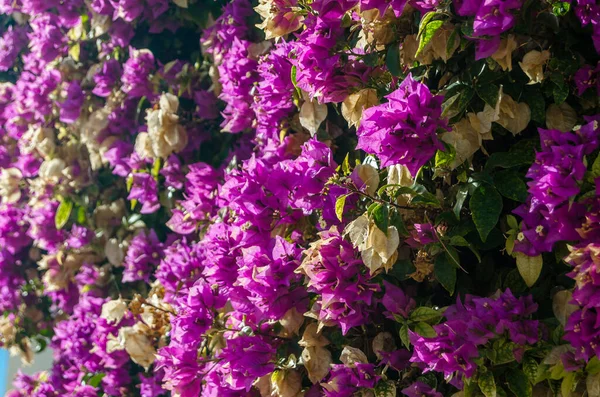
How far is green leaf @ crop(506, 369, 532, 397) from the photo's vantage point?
113cm

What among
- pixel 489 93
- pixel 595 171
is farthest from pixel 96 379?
pixel 595 171

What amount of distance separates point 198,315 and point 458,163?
590 mm

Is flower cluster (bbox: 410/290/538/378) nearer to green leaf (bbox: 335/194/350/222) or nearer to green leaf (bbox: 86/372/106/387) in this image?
green leaf (bbox: 335/194/350/222)

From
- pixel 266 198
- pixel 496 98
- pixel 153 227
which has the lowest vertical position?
pixel 153 227

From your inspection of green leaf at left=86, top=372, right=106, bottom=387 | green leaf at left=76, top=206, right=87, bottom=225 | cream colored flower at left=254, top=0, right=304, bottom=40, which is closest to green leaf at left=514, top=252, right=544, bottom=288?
cream colored flower at left=254, top=0, right=304, bottom=40

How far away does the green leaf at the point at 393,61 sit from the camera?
1.29m

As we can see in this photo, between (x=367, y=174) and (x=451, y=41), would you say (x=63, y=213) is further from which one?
(x=451, y=41)

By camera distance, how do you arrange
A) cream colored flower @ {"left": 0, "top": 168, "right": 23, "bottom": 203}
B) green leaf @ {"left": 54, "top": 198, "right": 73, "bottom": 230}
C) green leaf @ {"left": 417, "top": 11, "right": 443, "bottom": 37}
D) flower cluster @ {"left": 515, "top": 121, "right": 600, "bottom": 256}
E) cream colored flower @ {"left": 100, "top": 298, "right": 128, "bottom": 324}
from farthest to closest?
1. cream colored flower @ {"left": 0, "top": 168, "right": 23, "bottom": 203}
2. green leaf @ {"left": 54, "top": 198, "right": 73, "bottom": 230}
3. cream colored flower @ {"left": 100, "top": 298, "right": 128, "bottom": 324}
4. green leaf @ {"left": 417, "top": 11, "right": 443, "bottom": 37}
5. flower cluster @ {"left": 515, "top": 121, "right": 600, "bottom": 256}

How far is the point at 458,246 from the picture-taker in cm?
130

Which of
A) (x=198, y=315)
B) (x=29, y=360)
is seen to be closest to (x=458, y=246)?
(x=198, y=315)

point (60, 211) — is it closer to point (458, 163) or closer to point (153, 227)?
point (153, 227)

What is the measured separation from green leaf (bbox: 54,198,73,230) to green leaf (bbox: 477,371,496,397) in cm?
160

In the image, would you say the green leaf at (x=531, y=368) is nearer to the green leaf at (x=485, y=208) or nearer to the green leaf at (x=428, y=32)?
the green leaf at (x=485, y=208)

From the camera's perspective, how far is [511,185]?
117 cm
